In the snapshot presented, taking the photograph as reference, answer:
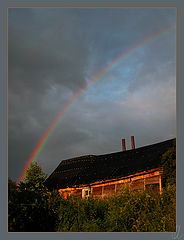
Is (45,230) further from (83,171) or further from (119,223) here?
(83,171)

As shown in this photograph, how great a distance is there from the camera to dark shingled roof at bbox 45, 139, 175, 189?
47.9ft

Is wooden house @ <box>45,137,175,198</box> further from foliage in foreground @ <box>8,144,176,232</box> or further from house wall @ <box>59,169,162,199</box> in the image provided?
foliage in foreground @ <box>8,144,176,232</box>

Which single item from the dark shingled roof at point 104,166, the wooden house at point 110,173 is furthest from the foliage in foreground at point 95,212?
the dark shingled roof at point 104,166

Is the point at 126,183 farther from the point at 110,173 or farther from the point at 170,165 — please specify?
the point at 110,173

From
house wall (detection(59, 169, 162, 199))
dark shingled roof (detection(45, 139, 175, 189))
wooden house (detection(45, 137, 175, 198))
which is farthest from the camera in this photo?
dark shingled roof (detection(45, 139, 175, 189))

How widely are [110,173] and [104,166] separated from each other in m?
2.86

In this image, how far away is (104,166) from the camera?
60.6ft

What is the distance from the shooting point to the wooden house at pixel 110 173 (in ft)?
42.8

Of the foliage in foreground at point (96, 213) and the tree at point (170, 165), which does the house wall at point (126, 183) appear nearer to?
the tree at point (170, 165)

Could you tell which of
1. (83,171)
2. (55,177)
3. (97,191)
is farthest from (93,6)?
(55,177)

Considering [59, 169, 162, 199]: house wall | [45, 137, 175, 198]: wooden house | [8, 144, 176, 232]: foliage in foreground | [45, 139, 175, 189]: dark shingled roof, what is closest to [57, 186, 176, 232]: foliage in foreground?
[8, 144, 176, 232]: foliage in foreground

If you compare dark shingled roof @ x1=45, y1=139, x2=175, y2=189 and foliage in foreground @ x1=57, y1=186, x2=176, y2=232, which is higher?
dark shingled roof @ x1=45, y1=139, x2=175, y2=189

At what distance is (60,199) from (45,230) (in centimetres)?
Result: 121

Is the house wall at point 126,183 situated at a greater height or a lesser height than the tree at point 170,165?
lesser
